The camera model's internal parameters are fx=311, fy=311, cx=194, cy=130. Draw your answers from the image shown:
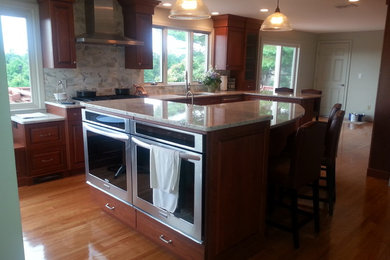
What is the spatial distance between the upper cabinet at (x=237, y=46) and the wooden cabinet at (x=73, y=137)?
3.46 m

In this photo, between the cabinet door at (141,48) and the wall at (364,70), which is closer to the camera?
the cabinet door at (141,48)

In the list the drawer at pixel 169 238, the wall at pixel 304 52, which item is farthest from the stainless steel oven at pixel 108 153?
the wall at pixel 304 52

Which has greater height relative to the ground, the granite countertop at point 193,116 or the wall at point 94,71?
the wall at point 94,71

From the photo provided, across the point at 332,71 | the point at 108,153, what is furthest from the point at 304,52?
the point at 108,153

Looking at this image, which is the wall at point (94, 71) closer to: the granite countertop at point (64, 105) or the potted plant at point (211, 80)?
the granite countertop at point (64, 105)

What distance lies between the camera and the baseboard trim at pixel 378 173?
4.06 metres

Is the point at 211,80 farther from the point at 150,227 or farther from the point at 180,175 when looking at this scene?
the point at 180,175

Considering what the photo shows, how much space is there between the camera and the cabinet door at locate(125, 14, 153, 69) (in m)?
4.83

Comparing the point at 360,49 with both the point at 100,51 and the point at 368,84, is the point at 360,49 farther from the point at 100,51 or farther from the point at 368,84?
the point at 100,51

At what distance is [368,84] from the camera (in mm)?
8453

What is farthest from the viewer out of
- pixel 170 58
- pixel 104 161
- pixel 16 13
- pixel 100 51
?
pixel 170 58

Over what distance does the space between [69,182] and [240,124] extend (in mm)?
2644

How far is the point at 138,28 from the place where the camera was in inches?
190

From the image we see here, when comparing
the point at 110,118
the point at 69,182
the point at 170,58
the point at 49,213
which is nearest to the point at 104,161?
the point at 110,118
